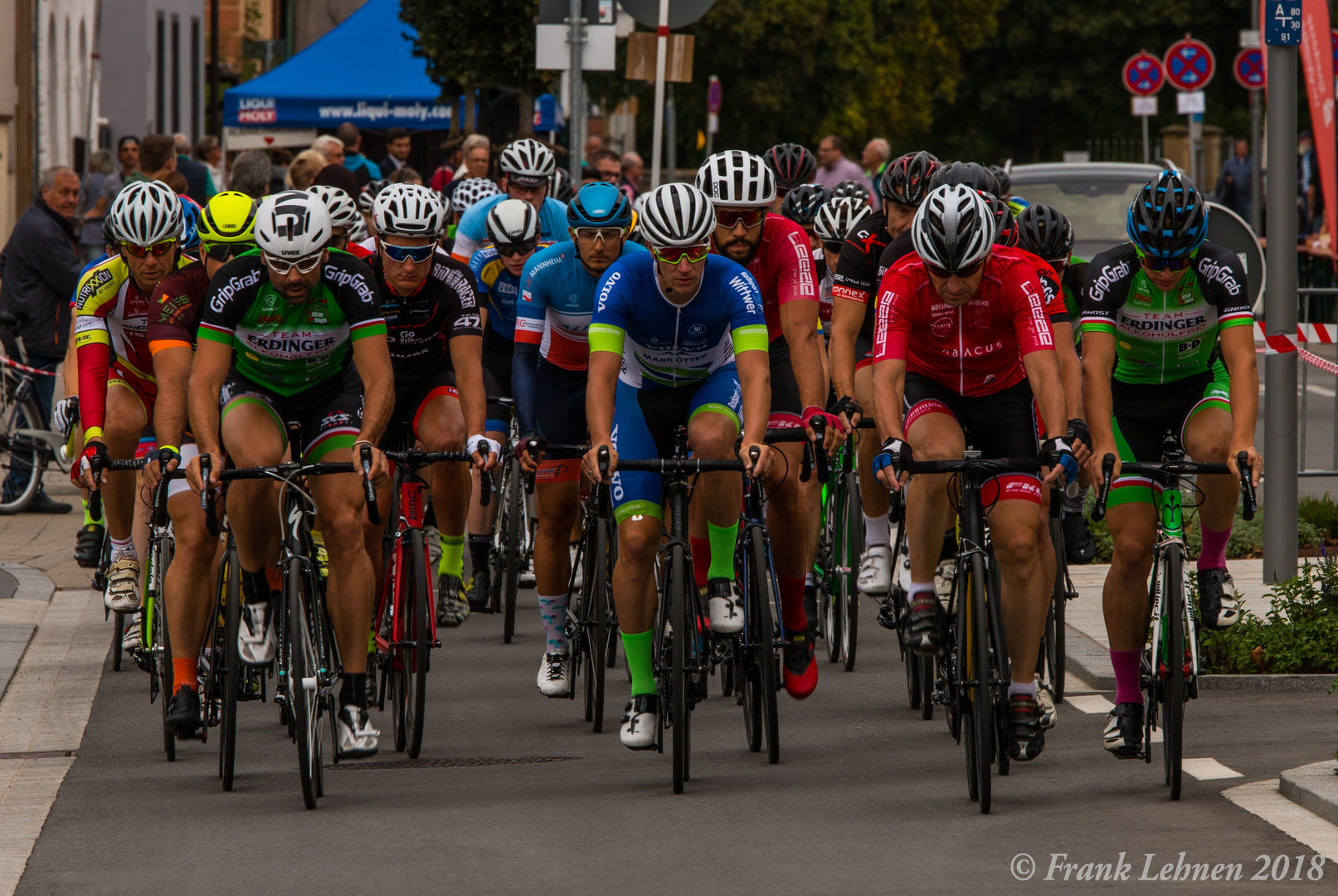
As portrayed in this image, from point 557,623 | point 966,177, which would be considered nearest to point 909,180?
point 966,177

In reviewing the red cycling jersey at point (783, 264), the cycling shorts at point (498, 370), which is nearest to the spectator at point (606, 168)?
the cycling shorts at point (498, 370)

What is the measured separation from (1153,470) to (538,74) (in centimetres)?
1562

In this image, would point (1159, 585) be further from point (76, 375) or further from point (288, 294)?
point (76, 375)

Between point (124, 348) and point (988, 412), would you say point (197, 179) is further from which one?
point (988, 412)

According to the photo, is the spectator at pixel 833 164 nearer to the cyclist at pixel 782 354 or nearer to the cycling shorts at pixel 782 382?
the cycling shorts at pixel 782 382

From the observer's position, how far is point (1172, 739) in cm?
690

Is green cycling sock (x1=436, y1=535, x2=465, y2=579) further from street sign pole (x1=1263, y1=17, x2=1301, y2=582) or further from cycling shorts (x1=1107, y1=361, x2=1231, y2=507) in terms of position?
street sign pole (x1=1263, y1=17, x2=1301, y2=582)

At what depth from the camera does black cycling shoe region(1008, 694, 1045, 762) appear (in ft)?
23.4

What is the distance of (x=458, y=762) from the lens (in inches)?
314

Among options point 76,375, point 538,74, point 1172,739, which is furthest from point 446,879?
point 538,74

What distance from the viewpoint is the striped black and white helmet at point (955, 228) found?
709cm

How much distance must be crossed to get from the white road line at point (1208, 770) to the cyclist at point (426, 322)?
2968 mm

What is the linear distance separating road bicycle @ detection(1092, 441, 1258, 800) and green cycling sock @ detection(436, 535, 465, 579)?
348 cm

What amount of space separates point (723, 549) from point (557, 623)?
1.31 metres
